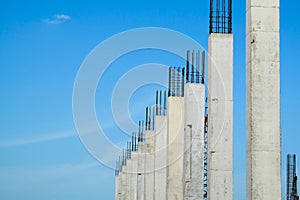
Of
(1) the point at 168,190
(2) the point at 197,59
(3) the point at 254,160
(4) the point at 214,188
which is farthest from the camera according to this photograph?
(1) the point at 168,190

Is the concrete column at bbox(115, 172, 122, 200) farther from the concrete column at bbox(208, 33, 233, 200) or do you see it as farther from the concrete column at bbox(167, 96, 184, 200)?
the concrete column at bbox(208, 33, 233, 200)

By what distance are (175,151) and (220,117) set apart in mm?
6923

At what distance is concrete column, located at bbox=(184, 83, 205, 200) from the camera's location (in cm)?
2186

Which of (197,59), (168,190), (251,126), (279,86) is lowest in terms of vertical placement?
(168,190)

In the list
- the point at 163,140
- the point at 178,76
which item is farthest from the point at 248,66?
the point at 163,140

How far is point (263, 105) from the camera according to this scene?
583 inches

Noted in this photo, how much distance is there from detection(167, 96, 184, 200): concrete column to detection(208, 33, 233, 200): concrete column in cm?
635

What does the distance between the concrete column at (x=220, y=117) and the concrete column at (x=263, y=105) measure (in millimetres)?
3475

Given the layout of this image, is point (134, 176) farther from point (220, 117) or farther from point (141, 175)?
point (220, 117)

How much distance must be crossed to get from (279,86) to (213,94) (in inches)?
155

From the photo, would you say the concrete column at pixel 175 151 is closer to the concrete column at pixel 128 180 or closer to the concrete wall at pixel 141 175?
the concrete wall at pixel 141 175

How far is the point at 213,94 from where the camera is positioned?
18.7 m

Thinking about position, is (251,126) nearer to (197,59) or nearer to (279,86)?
(279,86)

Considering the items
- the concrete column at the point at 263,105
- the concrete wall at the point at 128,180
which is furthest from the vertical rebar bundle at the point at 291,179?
the concrete column at the point at 263,105
